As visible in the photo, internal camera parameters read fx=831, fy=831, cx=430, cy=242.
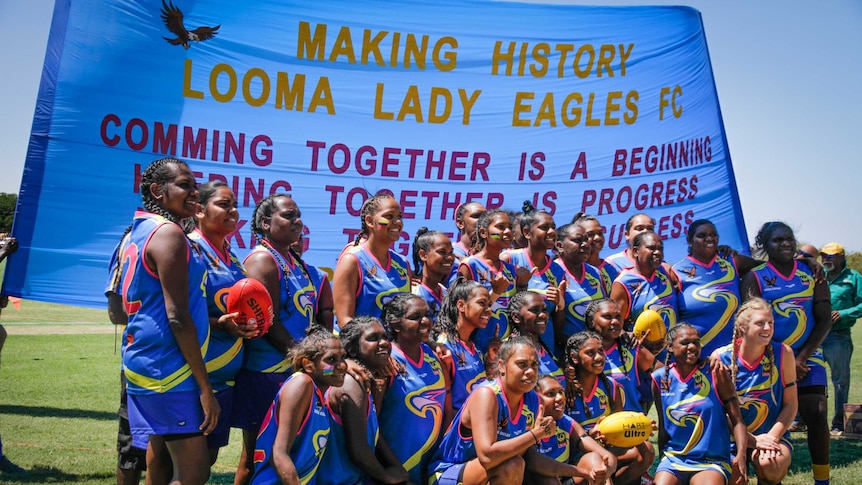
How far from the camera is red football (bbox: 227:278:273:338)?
4086 mm

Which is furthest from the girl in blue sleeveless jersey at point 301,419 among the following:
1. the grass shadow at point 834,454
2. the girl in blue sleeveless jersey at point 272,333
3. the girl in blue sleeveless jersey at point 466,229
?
the grass shadow at point 834,454

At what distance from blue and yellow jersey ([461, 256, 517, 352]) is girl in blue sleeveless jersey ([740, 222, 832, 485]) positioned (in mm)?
2058

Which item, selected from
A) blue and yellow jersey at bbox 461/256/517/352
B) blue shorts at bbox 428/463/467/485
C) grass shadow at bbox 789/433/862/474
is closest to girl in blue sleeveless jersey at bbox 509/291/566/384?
blue and yellow jersey at bbox 461/256/517/352

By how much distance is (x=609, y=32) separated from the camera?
817 centimetres

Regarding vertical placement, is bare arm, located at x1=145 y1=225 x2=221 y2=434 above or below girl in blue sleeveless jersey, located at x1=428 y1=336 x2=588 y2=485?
above

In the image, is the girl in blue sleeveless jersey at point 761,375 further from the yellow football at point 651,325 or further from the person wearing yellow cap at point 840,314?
the person wearing yellow cap at point 840,314

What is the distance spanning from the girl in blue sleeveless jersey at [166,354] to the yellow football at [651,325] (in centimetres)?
313

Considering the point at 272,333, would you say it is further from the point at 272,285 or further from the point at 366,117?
the point at 366,117

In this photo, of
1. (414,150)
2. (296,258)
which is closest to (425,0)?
(414,150)

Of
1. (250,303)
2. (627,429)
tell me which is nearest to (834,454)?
(627,429)

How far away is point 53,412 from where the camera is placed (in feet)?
29.2

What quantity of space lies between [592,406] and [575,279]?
3.17 ft

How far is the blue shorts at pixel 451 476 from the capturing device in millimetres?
4691

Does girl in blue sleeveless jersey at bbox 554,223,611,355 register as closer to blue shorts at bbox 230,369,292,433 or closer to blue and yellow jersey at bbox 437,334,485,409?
blue and yellow jersey at bbox 437,334,485,409
